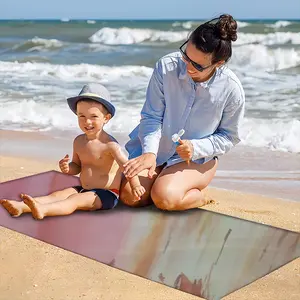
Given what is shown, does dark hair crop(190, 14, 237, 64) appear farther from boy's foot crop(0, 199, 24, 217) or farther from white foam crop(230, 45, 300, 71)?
white foam crop(230, 45, 300, 71)

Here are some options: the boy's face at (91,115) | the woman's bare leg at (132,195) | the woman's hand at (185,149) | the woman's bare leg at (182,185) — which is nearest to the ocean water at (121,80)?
the woman's bare leg at (182,185)

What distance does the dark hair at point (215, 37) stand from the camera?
3.01m

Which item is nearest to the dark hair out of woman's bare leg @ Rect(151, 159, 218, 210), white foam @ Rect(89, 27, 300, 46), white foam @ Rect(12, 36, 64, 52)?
woman's bare leg @ Rect(151, 159, 218, 210)

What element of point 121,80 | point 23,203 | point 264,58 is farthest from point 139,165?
point 264,58

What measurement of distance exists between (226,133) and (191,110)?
228 millimetres

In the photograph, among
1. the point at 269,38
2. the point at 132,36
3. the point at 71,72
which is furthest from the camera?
the point at 132,36

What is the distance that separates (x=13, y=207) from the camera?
3.14 metres

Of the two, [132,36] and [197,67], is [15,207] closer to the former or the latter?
[197,67]

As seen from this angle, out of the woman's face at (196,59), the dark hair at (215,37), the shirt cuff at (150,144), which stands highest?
the dark hair at (215,37)

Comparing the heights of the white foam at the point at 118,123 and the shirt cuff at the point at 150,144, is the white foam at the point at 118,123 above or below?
above

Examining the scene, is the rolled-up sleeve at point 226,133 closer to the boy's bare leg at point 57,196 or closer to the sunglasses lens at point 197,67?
the sunglasses lens at point 197,67

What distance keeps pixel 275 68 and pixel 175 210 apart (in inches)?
401

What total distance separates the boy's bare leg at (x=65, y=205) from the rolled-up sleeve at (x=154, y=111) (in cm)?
39

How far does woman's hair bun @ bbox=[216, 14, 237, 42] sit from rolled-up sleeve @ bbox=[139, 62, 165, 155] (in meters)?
0.43
